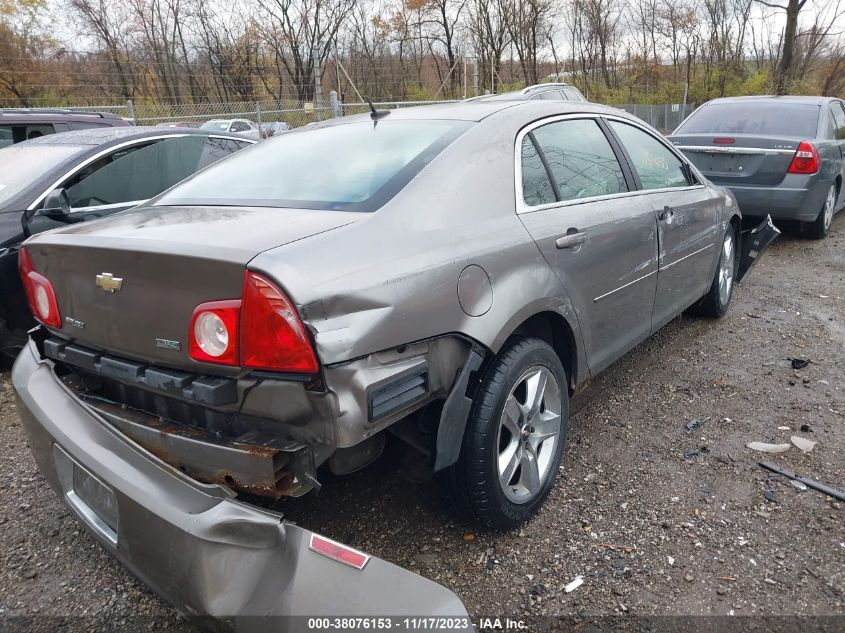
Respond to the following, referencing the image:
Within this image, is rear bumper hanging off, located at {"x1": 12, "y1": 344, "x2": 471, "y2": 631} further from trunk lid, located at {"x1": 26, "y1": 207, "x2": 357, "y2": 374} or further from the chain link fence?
the chain link fence

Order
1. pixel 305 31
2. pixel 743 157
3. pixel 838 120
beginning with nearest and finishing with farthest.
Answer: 1. pixel 743 157
2. pixel 838 120
3. pixel 305 31

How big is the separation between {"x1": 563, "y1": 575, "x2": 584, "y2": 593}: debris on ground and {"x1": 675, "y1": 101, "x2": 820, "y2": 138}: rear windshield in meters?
6.26

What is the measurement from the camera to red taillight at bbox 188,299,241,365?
167cm

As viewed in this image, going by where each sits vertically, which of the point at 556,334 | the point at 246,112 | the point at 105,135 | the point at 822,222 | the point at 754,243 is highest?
the point at 246,112

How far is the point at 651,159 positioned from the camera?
3.61 meters

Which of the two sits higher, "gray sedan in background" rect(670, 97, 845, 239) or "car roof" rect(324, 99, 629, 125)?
"car roof" rect(324, 99, 629, 125)

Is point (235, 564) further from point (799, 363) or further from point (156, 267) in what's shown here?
point (799, 363)

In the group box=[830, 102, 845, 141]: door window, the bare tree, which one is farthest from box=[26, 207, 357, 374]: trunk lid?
the bare tree

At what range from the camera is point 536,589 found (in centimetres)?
210

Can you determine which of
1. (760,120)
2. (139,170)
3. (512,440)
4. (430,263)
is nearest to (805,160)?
(760,120)

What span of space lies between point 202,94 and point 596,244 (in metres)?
25.3

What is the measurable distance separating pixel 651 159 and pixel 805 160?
153 inches

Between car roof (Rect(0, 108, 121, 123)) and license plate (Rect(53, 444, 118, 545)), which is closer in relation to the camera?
license plate (Rect(53, 444, 118, 545))

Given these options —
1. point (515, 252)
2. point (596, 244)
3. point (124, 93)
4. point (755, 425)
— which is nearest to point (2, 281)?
point (515, 252)
